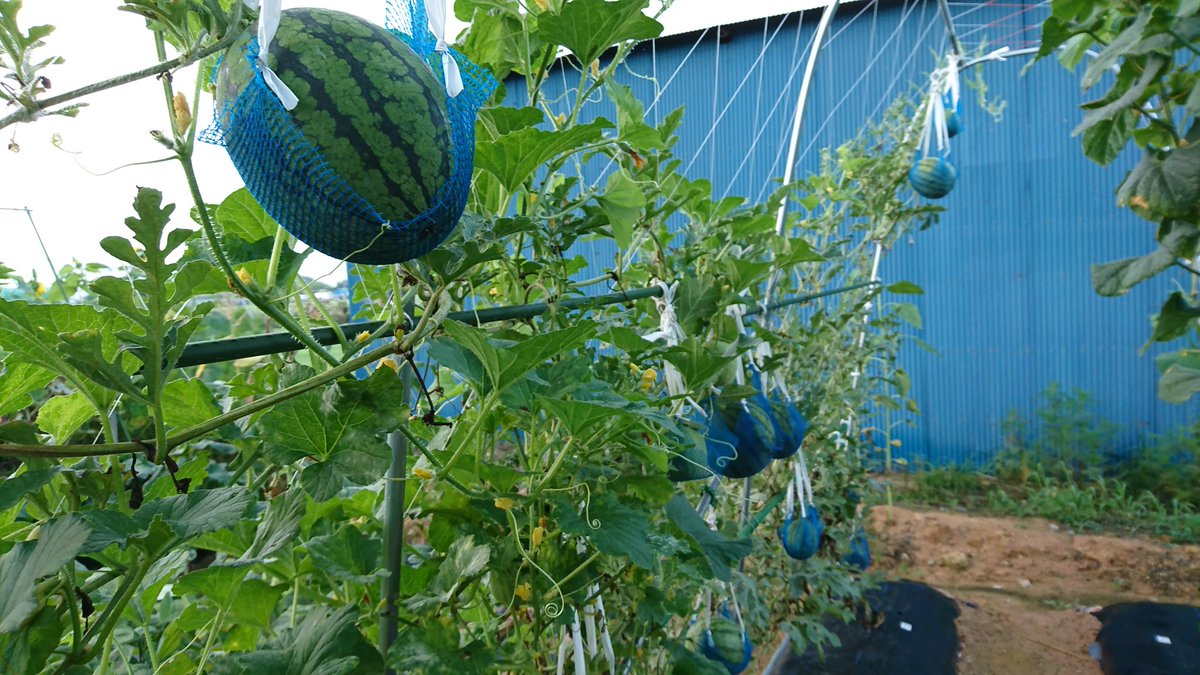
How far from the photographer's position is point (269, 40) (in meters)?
0.46

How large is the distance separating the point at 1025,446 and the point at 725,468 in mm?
4782

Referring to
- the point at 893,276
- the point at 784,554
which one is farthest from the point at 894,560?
the point at 893,276

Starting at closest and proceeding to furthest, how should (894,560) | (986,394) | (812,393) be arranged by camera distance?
(812,393) < (894,560) < (986,394)

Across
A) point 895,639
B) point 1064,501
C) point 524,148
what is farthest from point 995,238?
point 524,148

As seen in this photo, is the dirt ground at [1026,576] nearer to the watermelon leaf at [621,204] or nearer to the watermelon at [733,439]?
the watermelon at [733,439]

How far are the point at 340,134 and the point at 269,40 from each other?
89 mm

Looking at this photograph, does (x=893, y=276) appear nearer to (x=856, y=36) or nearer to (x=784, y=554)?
(x=856, y=36)

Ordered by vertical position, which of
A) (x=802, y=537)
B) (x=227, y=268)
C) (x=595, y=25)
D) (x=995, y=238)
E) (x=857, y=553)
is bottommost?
(x=857, y=553)

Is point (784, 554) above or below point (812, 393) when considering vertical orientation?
below

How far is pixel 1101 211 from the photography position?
5168mm

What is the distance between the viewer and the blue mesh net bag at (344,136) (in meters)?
0.53

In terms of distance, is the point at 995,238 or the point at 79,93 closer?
the point at 79,93

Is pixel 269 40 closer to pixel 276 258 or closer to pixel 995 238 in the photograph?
pixel 276 258

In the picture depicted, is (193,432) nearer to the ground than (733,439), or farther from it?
farther from it
